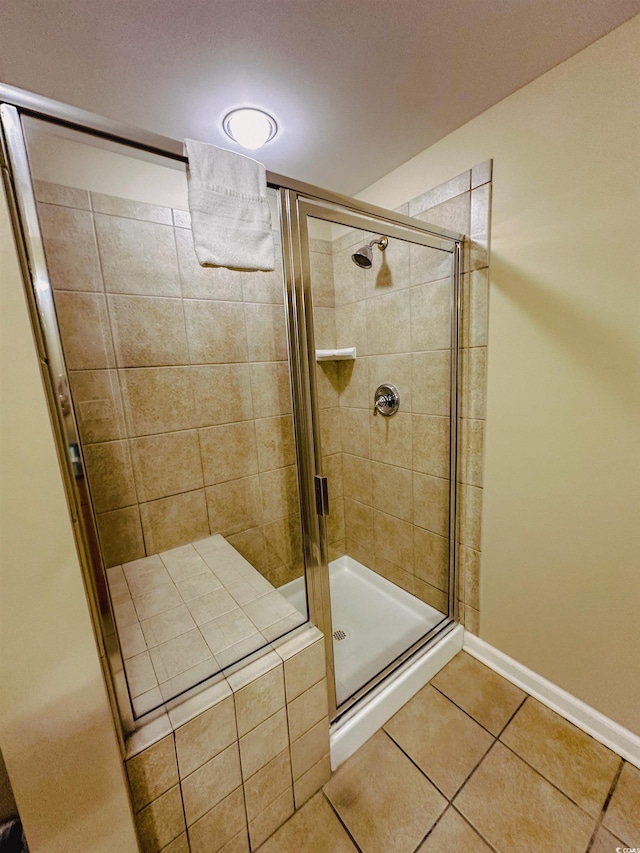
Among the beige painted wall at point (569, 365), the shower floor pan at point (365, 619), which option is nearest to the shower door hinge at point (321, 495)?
the shower floor pan at point (365, 619)

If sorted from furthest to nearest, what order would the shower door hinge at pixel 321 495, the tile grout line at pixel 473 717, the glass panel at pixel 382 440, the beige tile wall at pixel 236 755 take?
the glass panel at pixel 382 440 < the tile grout line at pixel 473 717 < the shower door hinge at pixel 321 495 < the beige tile wall at pixel 236 755

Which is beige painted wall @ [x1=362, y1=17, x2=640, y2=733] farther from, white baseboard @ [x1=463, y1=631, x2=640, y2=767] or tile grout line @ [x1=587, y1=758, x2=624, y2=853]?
tile grout line @ [x1=587, y1=758, x2=624, y2=853]

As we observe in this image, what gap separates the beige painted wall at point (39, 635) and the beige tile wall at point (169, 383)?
2.31 feet

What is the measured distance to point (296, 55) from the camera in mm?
931

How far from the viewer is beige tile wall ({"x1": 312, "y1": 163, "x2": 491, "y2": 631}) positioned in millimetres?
1349

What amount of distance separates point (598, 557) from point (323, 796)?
1155 millimetres

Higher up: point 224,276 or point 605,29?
point 605,29

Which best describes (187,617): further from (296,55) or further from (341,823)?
(296,55)

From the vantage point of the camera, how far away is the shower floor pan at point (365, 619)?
1.34 meters

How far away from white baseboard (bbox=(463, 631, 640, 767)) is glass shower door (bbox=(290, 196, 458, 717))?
7.8 inches

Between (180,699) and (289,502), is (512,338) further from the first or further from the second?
(180,699)

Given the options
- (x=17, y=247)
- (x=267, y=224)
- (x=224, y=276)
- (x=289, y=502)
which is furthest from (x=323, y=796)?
(x=224, y=276)

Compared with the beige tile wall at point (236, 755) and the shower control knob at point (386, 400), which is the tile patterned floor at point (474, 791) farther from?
the shower control knob at point (386, 400)

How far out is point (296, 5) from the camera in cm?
80
